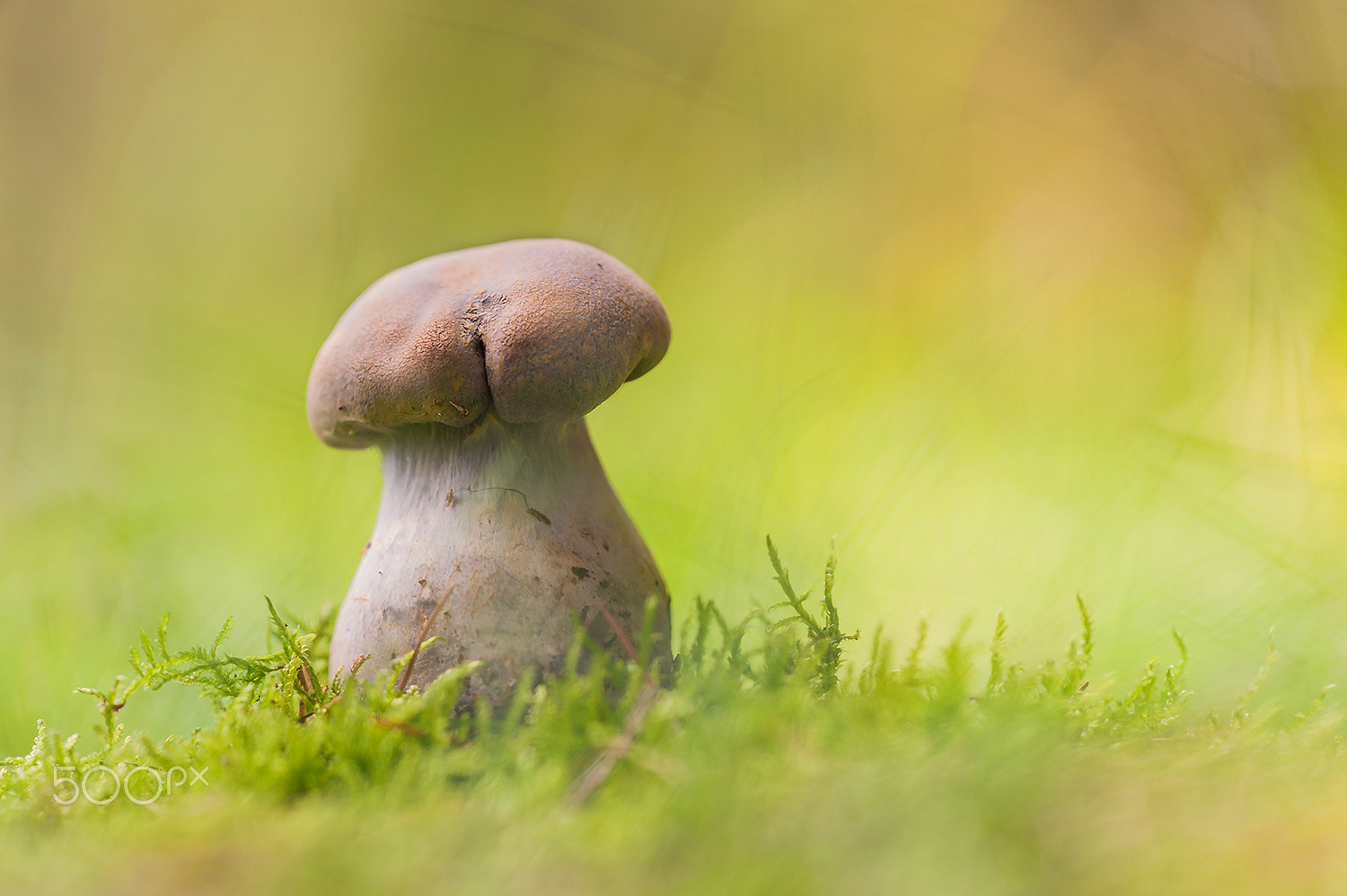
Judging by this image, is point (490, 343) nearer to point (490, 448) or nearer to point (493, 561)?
point (490, 448)

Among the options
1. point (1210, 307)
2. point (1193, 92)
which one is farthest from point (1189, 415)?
point (1193, 92)

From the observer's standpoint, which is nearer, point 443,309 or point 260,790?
point 260,790

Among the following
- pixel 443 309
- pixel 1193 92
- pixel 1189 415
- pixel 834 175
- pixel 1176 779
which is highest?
pixel 1193 92

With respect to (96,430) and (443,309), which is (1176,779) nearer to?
(443,309)

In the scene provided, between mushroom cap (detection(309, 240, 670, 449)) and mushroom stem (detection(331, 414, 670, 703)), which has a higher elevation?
mushroom cap (detection(309, 240, 670, 449))

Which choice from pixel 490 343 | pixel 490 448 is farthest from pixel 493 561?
pixel 490 343
